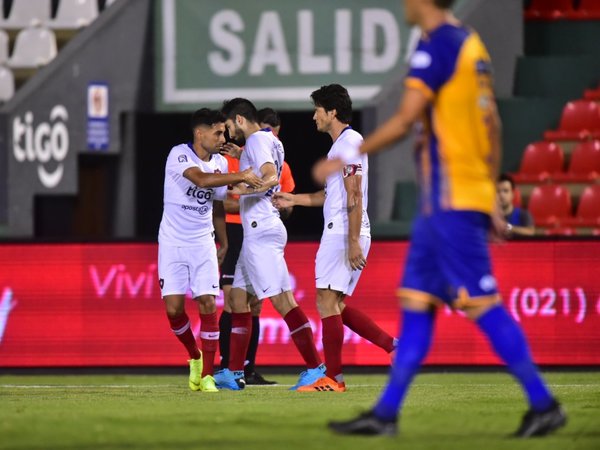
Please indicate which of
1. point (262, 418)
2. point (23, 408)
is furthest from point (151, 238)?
point (262, 418)

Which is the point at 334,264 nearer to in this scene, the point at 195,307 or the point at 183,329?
the point at 183,329

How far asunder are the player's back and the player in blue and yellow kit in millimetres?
3913

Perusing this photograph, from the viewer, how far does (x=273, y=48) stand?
17172 millimetres

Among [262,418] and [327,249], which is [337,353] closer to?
[327,249]

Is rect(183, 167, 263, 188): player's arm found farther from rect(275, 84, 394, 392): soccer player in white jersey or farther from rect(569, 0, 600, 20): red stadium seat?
rect(569, 0, 600, 20): red stadium seat

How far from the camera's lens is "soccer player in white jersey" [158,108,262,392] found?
1020cm

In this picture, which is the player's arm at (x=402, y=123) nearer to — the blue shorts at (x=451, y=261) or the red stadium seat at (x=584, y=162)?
the blue shorts at (x=451, y=261)

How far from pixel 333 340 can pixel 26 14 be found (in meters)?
11.2

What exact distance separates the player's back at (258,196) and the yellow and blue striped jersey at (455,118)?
3.92m

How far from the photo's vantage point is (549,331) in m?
12.8

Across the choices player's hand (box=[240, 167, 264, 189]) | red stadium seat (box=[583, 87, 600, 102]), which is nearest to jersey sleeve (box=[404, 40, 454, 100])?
player's hand (box=[240, 167, 264, 189])

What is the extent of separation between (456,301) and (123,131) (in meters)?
11.8

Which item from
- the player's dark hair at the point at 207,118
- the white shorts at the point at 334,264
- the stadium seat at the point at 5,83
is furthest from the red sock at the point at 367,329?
the stadium seat at the point at 5,83

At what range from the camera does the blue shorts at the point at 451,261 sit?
613 cm
